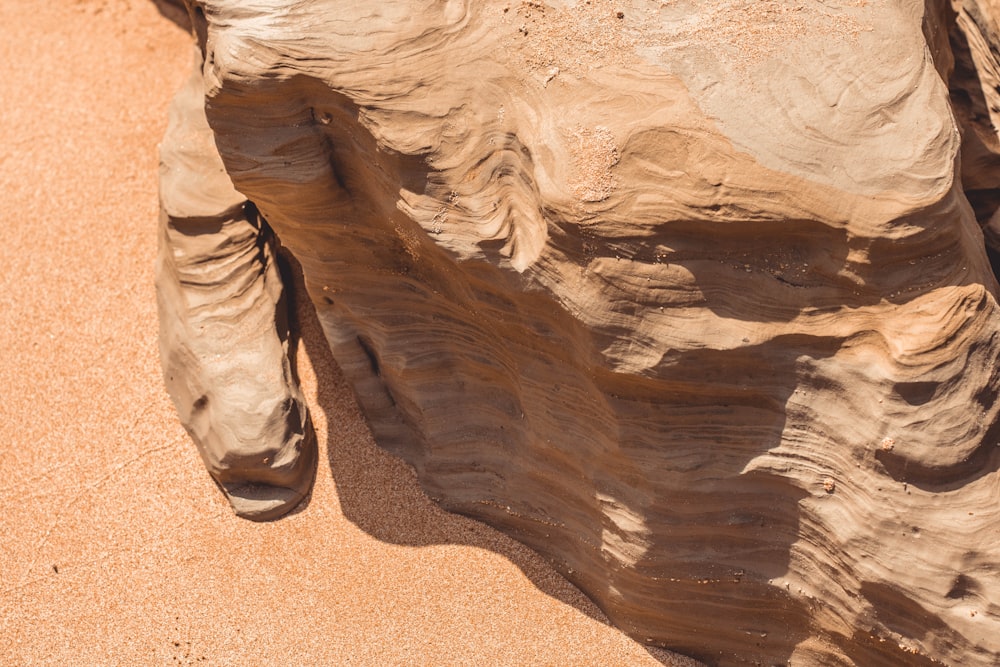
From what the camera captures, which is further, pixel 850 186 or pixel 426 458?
pixel 426 458

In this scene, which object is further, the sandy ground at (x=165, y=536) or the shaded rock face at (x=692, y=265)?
the sandy ground at (x=165, y=536)

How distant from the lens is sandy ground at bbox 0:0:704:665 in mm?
3092

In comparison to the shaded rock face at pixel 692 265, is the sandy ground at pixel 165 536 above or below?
below

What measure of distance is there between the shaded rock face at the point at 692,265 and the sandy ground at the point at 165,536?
372 millimetres

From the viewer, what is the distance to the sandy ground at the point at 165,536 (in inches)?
122

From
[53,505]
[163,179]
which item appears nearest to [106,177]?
[163,179]

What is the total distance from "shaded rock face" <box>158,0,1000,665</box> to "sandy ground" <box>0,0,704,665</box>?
37 cm

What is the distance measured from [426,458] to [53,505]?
1.23m

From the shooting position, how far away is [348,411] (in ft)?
11.5

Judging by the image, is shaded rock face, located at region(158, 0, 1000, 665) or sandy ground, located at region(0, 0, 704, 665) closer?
shaded rock face, located at region(158, 0, 1000, 665)

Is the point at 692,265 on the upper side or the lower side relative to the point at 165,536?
upper

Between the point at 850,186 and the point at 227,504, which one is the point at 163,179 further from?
the point at 850,186

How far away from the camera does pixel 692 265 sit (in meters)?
2.37

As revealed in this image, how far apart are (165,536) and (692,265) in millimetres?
1944
